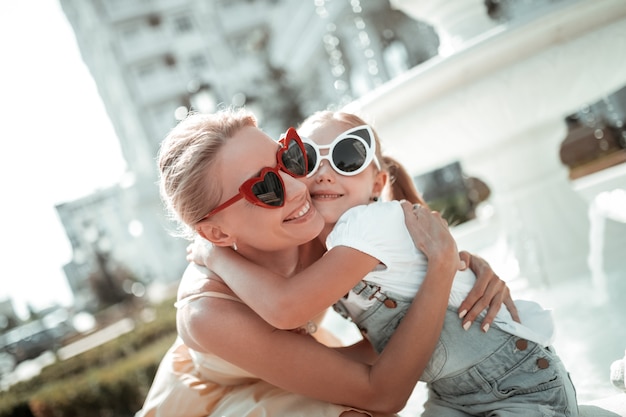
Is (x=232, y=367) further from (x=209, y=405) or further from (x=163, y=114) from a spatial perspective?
(x=163, y=114)

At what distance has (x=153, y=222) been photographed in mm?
31703

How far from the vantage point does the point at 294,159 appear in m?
1.90

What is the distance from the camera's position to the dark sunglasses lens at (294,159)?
1861mm

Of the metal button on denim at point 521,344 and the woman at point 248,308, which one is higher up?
the woman at point 248,308

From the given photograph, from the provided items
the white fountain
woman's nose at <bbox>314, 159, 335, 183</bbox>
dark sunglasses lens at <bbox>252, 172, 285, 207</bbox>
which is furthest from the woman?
the white fountain

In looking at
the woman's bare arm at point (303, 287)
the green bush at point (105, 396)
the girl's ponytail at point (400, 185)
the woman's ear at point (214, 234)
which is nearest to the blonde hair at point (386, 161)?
the girl's ponytail at point (400, 185)

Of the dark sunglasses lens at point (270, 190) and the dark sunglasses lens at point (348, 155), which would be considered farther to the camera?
the dark sunglasses lens at point (348, 155)

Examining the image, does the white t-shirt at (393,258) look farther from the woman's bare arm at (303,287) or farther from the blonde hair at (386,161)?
the blonde hair at (386,161)

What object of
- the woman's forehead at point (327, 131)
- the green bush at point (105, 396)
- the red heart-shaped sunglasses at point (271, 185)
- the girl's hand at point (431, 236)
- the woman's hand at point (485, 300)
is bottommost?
the green bush at point (105, 396)

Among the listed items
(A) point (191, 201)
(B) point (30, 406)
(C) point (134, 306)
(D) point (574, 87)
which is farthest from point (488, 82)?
(C) point (134, 306)

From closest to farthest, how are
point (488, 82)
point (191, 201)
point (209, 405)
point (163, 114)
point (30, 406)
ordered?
point (191, 201), point (209, 405), point (488, 82), point (30, 406), point (163, 114)

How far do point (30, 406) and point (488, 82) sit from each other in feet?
26.0

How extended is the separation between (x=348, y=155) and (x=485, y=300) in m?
0.69

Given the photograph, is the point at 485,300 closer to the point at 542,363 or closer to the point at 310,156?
the point at 542,363
